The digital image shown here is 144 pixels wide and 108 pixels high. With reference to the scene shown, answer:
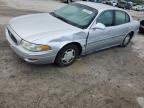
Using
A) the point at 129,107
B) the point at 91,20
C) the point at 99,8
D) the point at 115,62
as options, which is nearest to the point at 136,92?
the point at 129,107

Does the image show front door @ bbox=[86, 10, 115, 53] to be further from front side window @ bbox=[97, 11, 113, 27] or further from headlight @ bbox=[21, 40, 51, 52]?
headlight @ bbox=[21, 40, 51, 52]

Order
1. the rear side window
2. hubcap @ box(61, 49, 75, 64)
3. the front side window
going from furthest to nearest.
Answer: the rear side window → the front side window → hubcap @ box(61, 49, 75, 64)

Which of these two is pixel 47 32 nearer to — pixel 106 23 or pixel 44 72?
pixel 44 72

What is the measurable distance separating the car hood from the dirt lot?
79cm

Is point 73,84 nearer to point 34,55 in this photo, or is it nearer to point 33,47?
point 34,55

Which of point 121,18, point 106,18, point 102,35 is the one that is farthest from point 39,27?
point 121,18

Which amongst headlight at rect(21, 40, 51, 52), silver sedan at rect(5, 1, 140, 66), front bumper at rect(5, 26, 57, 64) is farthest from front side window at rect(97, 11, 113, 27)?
headlight at rect(21, 40, 51, 52)

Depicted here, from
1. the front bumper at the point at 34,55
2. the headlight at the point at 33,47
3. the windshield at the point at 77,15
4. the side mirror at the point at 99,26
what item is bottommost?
the front bumper at the point at 34,55

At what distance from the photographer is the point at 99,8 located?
573cm

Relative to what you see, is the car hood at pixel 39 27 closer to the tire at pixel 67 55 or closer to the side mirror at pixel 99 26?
the tire at pixel 67 55

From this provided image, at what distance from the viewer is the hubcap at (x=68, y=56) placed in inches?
196

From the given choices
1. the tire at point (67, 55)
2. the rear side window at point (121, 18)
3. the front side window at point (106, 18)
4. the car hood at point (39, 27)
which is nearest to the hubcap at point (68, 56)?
the tire at point (67, 55)

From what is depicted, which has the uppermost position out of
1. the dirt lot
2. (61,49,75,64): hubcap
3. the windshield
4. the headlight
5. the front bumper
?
the windshield

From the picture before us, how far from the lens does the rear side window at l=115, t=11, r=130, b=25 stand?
624 cm
